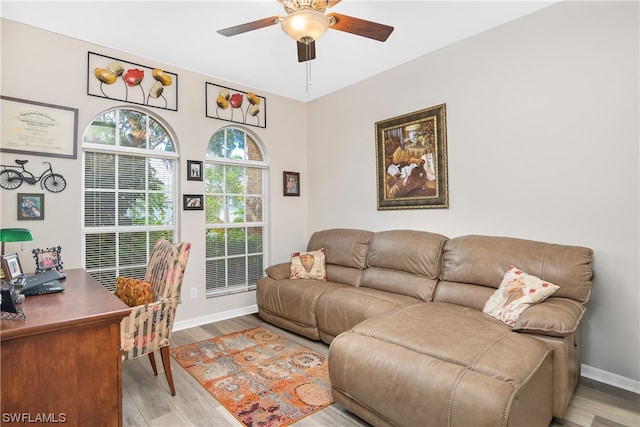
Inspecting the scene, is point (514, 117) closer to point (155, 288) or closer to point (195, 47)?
point (195, 47)

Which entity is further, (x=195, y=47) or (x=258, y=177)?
(x=258, y=177)

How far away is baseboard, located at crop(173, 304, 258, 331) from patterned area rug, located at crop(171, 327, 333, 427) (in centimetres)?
53

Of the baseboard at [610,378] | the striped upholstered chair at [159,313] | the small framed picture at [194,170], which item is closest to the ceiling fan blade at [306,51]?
the striped upholstered chair at [159,313]

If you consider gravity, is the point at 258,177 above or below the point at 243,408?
above

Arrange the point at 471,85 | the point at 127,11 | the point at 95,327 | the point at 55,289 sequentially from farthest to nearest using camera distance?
the point at 471,85 < the point at 127,11 < the point at 55,289 < the point at 95,327

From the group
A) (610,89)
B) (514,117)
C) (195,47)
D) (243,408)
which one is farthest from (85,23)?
(610,89)

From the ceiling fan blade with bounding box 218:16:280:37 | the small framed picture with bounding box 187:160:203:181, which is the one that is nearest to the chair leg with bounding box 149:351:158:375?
the small framed picture with bounding box 187:160:203:181

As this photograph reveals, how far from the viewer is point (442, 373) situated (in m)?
1.54

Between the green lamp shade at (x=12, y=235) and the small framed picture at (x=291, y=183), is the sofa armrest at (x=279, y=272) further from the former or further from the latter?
the green lamp shade at (x=12, y=235)

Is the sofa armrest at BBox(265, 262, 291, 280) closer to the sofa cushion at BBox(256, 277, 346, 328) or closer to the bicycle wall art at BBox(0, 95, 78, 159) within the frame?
the sofa cushion at BBox(256, 277, 346, 328)

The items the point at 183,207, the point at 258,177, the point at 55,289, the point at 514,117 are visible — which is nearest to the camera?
the point at 55,289

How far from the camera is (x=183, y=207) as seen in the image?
11.7 feet

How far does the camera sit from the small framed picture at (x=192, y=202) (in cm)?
359

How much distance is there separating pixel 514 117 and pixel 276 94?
2.86 meters
